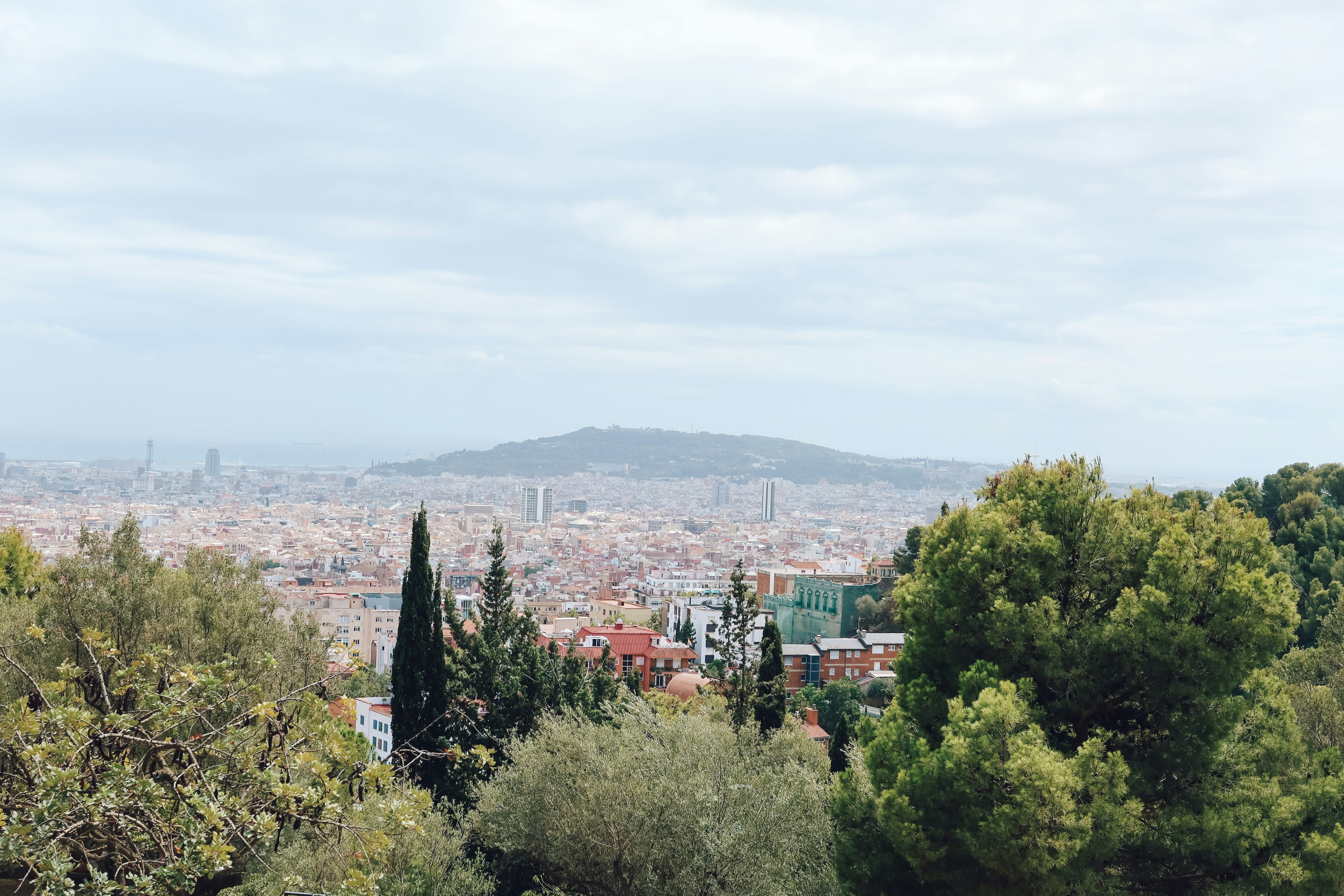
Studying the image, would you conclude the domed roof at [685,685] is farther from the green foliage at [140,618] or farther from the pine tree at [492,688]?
the green foliage at [140,618]

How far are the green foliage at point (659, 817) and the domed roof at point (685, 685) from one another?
20.4 metres

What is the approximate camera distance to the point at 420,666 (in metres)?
16.3

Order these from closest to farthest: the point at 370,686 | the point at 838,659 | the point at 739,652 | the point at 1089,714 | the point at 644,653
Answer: the point at 1089,714
the point at 739,652
the point at 644,653
the point at 370,686
the point at 838,659

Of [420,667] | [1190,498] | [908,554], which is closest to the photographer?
[420,667]

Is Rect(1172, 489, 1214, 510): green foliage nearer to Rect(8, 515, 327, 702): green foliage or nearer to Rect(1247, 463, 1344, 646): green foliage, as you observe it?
Rect(1247, 463, 1344, 646): green foliage

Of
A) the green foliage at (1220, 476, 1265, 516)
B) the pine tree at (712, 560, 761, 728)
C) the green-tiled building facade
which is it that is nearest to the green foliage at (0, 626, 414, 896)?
the pine tree at (712, 560, 761, 728)

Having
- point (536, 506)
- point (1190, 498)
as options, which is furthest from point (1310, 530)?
point (536, 506)

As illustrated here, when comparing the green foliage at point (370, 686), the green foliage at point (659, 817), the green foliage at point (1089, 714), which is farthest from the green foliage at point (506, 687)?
the green foliage at point (370, 686)

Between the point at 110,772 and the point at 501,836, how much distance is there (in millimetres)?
8804

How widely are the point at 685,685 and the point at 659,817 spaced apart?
80.6ft

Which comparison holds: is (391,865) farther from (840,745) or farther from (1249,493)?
(1249,493)

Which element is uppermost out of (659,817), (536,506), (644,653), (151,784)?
(151,784)

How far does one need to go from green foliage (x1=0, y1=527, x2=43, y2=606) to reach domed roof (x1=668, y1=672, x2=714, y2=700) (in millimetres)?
18481

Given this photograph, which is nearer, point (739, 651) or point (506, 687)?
point (506, 687)
